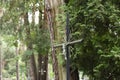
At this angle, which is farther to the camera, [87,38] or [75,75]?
[75,75]

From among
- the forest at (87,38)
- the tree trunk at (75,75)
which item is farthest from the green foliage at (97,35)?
the tree trunk at (75,75)

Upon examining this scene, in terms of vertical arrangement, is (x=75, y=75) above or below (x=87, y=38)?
below

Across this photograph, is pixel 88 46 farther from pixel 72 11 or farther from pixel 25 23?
pixel 25 23

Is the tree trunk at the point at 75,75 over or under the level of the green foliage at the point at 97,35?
under

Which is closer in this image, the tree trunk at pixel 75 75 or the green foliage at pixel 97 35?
the green foliage at pixel 97 35

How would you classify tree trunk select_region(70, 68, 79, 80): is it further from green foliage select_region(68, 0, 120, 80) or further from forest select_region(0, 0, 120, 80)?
green foliage select_region(68, 0, 120, 80)

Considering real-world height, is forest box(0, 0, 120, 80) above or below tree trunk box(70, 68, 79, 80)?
above

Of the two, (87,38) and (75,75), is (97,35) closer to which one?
(87,38)

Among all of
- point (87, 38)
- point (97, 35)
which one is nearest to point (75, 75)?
point (87, 38)

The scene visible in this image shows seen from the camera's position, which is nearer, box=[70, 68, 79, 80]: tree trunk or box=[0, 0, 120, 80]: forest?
box=[0, 0, 120, 80]: forest

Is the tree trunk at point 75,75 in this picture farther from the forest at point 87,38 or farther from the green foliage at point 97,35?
the green foliage at point 97,35

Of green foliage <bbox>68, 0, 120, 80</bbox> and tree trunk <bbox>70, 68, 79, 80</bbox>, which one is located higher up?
green foliage <bbox>68, 0, 120, 80</bbox>

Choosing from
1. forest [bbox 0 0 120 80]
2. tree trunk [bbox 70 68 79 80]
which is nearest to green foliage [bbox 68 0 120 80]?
forest [bbox 0 0 120 80]

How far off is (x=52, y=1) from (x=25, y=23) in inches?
233
